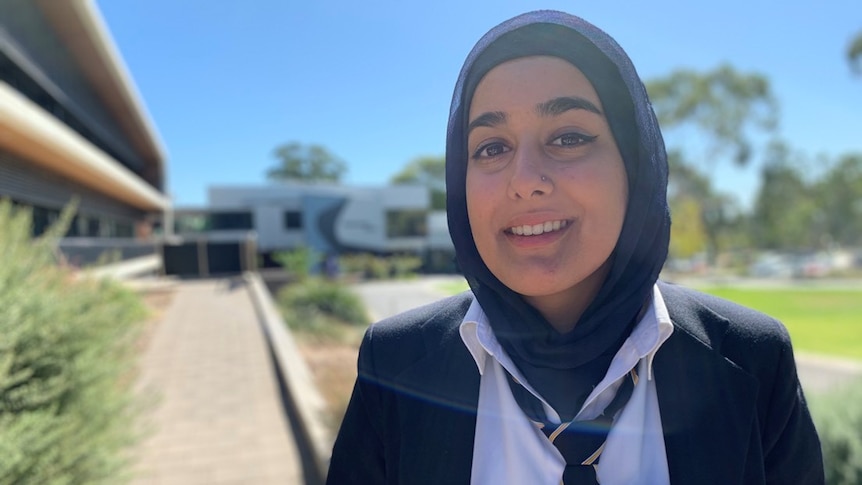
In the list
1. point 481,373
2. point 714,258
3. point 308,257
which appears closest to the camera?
point 481,373

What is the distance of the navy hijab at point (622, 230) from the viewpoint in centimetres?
104

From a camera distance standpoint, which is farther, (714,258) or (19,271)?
(714,258)

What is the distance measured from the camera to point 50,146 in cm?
995

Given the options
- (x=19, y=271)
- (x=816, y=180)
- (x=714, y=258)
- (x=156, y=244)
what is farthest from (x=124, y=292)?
(x=816, y=180)

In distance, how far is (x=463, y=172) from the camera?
1.19m

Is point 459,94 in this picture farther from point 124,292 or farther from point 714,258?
point 714,258

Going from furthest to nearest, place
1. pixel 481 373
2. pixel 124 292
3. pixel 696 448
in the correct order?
pixel 124 292 < pixel 481 373 < pixel 696 448

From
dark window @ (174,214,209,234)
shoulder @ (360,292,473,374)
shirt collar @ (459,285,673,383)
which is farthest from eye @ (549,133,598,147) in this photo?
dark window @ (174,214,209,234)

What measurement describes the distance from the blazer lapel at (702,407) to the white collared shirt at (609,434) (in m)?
0.03

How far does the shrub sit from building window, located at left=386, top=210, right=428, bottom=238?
1024 inches

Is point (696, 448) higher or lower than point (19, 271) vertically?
lower

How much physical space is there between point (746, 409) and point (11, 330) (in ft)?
9.64

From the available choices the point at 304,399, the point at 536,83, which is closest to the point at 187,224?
the point at 304,399

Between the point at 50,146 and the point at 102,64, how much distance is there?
905cm
